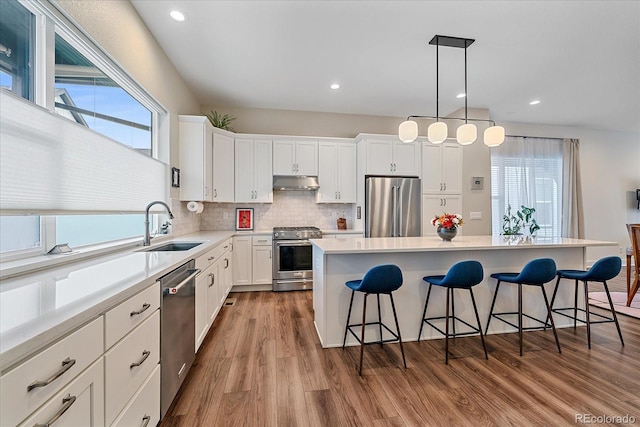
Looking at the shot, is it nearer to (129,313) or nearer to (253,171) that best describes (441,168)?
(253,171)

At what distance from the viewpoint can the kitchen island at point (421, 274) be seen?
2.50 m

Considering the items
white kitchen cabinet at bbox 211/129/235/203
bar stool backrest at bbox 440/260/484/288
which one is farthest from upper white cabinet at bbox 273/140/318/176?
bar stool backrest at bbox 440/260/484/288

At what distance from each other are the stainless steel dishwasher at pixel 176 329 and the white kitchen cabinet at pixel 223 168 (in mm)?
2299

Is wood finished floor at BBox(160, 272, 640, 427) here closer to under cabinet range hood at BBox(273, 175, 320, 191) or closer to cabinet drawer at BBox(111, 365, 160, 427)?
cabinet drawer at BBox(111, 365, 160, 427)

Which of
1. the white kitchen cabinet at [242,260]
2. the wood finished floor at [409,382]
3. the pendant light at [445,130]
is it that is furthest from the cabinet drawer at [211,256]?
the pendant light at [445,130]

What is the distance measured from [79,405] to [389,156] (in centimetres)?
445

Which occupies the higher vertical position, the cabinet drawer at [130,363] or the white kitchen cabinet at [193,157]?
the white kitchen cabinet at [193,157]

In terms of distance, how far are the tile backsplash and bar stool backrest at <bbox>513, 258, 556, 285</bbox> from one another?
2.91 meters

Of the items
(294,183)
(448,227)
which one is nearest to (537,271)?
(448,227)

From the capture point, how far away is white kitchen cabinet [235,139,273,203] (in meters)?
4.37

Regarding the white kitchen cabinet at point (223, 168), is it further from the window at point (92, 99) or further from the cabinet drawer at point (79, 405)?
the cabinet drawer at point (79, 405)

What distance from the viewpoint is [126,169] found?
2.29m

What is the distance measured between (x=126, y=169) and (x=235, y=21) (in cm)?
165

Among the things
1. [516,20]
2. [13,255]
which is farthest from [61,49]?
[516,20]
